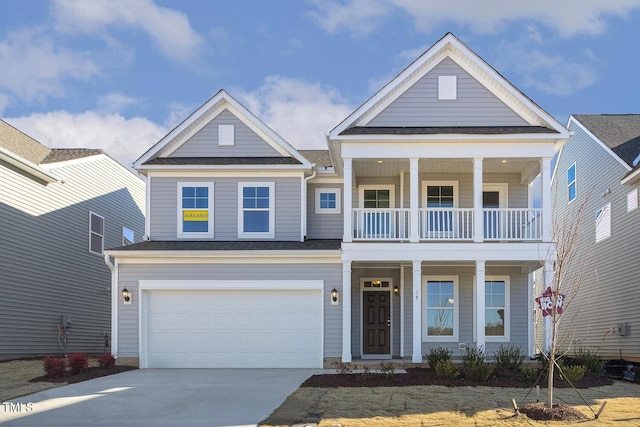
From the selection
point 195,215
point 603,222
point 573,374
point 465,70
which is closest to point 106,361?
point 195,215

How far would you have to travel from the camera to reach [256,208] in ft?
64.1

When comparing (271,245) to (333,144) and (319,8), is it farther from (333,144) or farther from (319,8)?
(319,8)

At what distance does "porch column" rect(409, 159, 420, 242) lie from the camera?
692 inches

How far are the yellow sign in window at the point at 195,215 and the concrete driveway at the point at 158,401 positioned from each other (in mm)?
4727

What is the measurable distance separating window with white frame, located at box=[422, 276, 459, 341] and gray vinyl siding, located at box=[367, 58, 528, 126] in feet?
14.3

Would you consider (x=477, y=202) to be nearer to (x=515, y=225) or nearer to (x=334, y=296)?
(x=515, y=225)

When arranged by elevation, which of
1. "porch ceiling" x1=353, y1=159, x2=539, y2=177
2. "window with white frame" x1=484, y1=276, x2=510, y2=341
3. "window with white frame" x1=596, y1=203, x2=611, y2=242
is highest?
"porch ceiling" x1=353, y1=159, x2=539, y2=177

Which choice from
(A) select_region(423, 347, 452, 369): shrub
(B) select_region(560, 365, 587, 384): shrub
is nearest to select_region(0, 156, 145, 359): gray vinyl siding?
(A) select_region(423, 347, 452, 369): shrub

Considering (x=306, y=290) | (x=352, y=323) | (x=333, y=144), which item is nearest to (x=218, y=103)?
(x=333, y=144)

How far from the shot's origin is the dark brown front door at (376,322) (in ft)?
65.1

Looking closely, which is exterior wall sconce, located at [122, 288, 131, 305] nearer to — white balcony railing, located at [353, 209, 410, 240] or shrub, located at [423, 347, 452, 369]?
white balcony railing, located at [353, 209, 410, 240]

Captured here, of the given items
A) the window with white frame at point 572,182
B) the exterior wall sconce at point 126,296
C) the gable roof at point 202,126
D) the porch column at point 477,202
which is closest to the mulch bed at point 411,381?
the porch column at point 477,202

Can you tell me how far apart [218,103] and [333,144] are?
145 inches

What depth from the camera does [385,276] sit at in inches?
789
